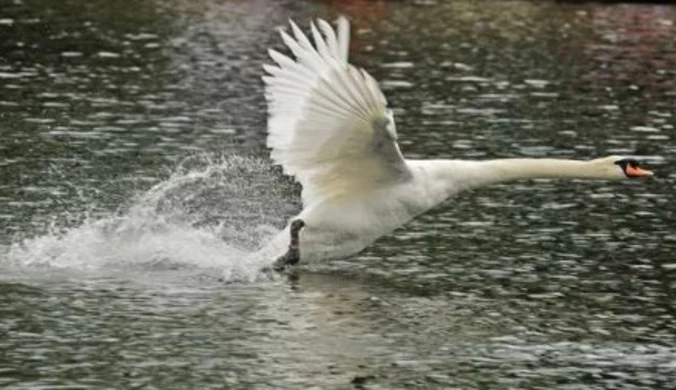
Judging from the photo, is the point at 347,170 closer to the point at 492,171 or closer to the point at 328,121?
the point at 328,121

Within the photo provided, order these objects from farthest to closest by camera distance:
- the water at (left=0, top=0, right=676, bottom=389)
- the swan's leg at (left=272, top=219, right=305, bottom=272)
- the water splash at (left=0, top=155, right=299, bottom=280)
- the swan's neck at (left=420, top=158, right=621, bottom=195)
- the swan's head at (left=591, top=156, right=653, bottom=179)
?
the water splash at (left=0, top=155, right=299, bottom=280)
the swan's head at (left=591, top=156, right=653, bottom=179)
the swan's leg at (left=272, top=219, right=305, bottom=272)
the swan's neck at (left=420, top=158, right=621, bottom=195)
the water at (left=0, top=0, right=676, bottom=389)

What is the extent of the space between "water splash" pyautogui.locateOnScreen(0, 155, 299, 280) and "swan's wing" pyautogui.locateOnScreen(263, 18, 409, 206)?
1.12 meters

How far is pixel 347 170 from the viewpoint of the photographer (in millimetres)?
18203

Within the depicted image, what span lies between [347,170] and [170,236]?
7.46 feet

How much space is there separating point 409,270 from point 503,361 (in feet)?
12.7

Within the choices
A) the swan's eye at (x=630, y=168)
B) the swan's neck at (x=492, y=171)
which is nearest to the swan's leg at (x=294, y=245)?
the swan's neck at (x=492, y=171)

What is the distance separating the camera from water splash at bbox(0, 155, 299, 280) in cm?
1880

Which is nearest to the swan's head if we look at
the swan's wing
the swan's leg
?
the swan's wing

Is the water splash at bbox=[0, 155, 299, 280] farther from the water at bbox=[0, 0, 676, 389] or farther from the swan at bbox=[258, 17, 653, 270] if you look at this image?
the swan at bbox=[258, 17, 653, 270]

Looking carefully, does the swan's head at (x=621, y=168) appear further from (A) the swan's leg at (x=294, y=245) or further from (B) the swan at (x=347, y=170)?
(A) the swan's leg at (x=294, y=245)

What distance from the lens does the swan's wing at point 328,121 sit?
1705cm

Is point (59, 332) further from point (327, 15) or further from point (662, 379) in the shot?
point (327, 15)

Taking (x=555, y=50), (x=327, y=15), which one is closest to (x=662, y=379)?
(x=555, y=50)

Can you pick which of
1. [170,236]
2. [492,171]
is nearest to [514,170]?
[492,171]
